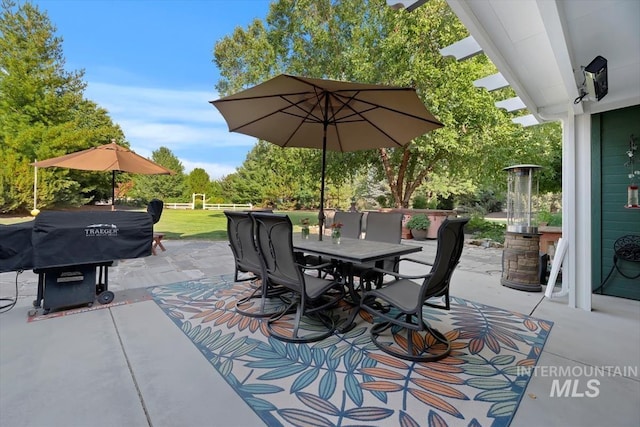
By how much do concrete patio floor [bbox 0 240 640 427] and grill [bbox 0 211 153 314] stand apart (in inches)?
10.4

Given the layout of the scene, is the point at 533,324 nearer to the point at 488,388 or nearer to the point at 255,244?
the point at 488,388

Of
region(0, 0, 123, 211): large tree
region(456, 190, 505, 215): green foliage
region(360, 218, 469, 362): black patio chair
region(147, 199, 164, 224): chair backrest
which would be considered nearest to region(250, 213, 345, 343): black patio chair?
region(360, 218, 469, 362): black patio chair

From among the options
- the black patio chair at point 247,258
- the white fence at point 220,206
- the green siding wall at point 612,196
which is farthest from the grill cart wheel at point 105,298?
the white fence at point 220,206

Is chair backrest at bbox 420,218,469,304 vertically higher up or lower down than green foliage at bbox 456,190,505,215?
lower down

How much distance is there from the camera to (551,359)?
2316mm

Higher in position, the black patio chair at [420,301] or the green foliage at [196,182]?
the green foliage at [196,182]

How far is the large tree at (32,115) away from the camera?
38.5ft

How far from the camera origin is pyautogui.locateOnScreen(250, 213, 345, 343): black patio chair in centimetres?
250

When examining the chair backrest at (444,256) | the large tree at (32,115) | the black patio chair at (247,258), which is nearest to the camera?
the chair backrest at (444,256)

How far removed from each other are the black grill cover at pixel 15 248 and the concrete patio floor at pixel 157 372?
568mm

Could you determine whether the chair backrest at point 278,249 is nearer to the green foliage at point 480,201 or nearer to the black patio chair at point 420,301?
the black patio chair at point 420,301

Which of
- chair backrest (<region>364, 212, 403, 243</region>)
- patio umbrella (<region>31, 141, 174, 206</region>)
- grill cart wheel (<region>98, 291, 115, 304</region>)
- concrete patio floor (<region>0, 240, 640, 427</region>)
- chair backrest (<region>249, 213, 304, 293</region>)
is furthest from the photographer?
patio umbrella (<region>31, 141, 174, 206</region>)

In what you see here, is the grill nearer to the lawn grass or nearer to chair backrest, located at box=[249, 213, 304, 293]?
chair backrest, located at box=[249, 213, 304, 293]

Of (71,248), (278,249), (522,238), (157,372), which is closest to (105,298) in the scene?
(71,248)
